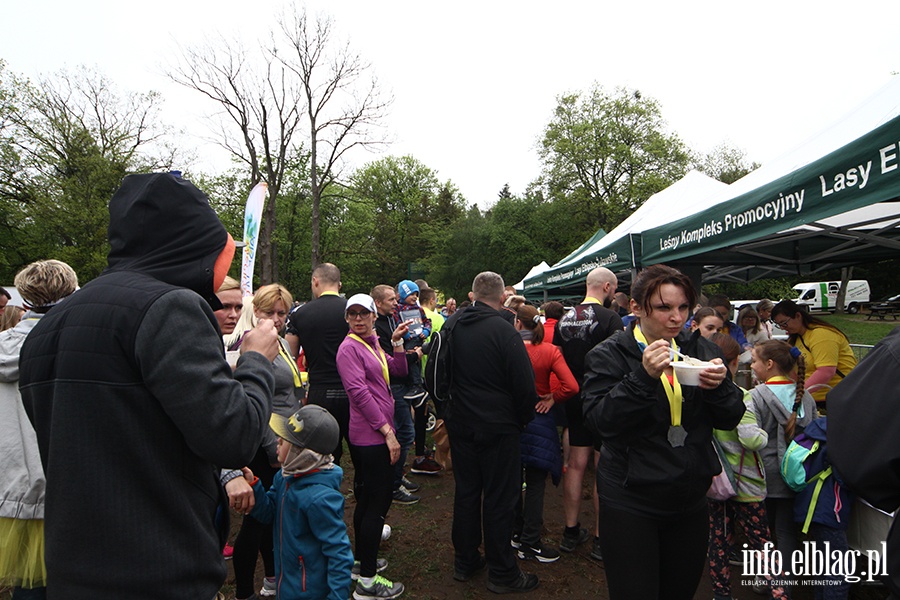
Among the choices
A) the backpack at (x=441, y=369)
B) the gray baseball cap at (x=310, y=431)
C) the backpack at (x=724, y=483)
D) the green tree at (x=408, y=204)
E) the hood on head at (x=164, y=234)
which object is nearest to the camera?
the hood on head at (x=164, y=234)

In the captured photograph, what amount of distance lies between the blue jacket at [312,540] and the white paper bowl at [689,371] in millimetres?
1579

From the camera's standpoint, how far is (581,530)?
13.7 ft

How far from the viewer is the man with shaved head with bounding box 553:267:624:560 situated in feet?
13.0

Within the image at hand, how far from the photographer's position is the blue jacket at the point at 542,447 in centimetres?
383

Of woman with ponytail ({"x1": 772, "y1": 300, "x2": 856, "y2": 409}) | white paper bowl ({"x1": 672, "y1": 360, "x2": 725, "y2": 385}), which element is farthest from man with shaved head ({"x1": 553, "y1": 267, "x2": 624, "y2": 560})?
white paper bowl ({"x1": 672, "y1": 360, "x2": 725, "y2": 385})

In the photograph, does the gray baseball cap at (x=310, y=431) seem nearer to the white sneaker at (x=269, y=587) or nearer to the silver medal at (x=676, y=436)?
the white sneaker at (x=269, y=587)

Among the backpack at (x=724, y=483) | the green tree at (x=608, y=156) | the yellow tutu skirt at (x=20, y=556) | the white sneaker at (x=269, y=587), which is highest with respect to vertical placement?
the green tree at (x=608, y=156)

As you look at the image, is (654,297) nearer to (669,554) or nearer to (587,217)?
(669,554)

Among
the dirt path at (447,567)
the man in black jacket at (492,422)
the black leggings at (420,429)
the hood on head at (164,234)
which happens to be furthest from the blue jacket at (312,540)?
the black leggings at (420,429)

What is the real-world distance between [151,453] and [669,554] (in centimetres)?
209

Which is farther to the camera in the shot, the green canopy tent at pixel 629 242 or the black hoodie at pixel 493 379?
the green canopy tent at pixel 629 242

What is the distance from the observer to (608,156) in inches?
1326

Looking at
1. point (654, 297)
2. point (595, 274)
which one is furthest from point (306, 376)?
point (654, 297)

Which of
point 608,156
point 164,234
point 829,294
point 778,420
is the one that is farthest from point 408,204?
point 164,234
